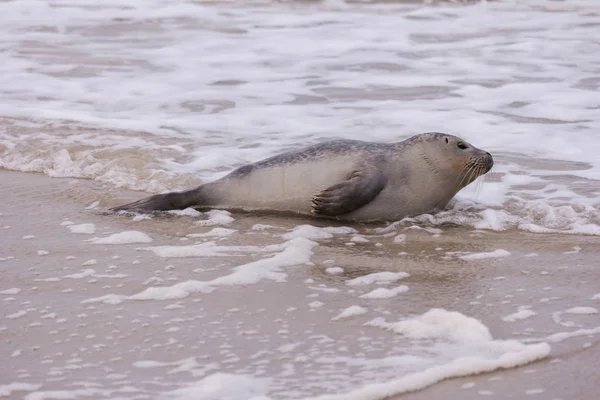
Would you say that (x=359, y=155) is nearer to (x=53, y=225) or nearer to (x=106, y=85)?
(x=53, y=225)

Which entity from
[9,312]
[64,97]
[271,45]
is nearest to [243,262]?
[9,312]

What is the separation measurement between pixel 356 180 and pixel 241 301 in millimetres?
1550

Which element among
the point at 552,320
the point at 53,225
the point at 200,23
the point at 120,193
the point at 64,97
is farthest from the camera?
the point at 200,23

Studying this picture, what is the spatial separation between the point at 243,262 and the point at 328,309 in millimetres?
808

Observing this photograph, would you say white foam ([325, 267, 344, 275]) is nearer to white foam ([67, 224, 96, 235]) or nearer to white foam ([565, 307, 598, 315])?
white foam ([565, 307, 598, 315])

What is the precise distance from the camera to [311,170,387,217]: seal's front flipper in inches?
211

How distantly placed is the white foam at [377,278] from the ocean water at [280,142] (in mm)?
17

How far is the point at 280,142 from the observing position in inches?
296

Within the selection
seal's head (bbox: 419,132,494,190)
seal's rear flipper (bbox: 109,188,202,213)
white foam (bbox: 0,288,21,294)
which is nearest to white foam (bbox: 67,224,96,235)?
seal's rear flipper (bbox: 109,188,202,213)

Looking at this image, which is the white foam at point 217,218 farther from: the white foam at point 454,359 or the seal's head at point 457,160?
the white foam at point 454,359

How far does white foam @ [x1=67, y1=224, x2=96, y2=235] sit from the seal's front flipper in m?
1.25

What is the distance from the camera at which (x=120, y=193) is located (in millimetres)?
6156

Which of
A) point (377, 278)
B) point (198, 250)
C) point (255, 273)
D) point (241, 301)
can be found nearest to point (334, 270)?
point (377, 278)

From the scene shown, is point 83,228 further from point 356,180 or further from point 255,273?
point 356,180
